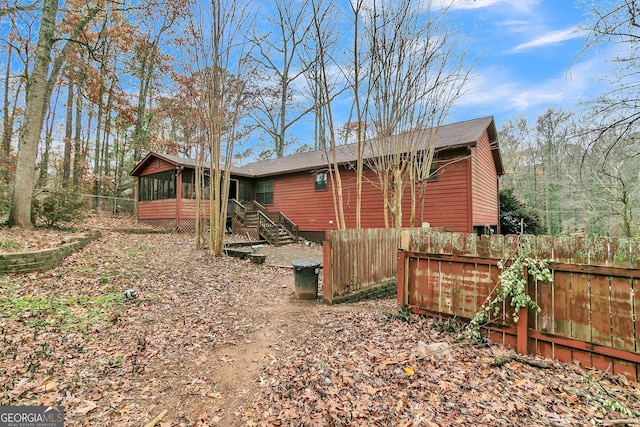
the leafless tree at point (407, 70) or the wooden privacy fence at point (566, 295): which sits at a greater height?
the leafless tree at point (407, 70)

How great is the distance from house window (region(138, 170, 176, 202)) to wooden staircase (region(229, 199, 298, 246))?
131 inches

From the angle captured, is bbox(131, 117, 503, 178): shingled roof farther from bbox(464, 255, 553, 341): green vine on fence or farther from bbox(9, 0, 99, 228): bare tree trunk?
bbox(9, 0, 99, 228): bare tree trunk


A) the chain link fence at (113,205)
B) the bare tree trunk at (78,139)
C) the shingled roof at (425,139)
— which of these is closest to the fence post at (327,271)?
the shingled roof at (425,139)

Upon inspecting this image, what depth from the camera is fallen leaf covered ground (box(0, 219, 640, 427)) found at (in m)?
2.44

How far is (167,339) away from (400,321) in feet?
10.7

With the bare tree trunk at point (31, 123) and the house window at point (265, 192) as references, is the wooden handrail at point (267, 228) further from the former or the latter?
the bare tree trunk at point (31, 123)

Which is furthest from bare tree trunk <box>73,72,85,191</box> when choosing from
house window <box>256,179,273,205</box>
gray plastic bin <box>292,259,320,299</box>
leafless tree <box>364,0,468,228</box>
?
leafless tree <box>364,0,468,228</box>

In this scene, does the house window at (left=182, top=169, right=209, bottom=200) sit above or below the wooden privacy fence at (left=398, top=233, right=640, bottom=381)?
above

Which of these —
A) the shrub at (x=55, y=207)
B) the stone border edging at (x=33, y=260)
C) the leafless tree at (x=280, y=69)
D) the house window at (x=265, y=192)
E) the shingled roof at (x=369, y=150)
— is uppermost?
the leafless tree at (x=280, y=69)

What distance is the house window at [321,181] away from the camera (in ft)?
47.8

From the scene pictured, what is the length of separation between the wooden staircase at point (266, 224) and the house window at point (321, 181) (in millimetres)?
2489

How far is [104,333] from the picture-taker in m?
3.99

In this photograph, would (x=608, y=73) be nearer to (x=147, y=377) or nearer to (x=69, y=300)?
(x=147, y=377)

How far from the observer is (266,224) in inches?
563
